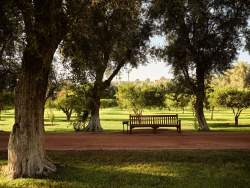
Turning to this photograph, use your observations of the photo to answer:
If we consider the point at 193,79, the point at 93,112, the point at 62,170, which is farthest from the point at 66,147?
the point at 193,79

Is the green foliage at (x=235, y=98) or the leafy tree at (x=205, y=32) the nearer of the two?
the leafy tree at (x=205, y=32)

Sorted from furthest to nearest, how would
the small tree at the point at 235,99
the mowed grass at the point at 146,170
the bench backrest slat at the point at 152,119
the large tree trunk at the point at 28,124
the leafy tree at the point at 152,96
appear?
the leafy tree at the point at 152,96
the small tree at the point at 235,99
the bench backrest slat at the point at 152,119
the large tree trunk at the point at 28,124
the mowed grass at the point at 146,170

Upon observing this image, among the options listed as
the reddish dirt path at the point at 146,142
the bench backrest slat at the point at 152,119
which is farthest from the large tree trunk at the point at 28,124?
the bench backrest slat at the point at 152,119

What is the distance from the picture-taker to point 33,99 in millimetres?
13125

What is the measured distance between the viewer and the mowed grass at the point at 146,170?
1202 centimetres

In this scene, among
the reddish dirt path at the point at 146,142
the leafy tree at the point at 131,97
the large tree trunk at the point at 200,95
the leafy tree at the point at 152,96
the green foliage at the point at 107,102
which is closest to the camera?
the reddish dirt path at the point at 146,142

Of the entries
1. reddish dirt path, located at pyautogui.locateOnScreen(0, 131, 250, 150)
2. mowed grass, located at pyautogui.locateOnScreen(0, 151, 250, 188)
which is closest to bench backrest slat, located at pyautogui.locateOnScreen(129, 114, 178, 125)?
reddish dirt path, located at pyautogui.locateOnScreen(0, 131, 250, 150)

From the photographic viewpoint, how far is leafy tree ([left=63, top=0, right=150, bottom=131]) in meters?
14.9

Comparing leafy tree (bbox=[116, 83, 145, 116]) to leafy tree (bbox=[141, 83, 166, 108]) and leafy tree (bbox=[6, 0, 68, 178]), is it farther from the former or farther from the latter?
leafy tree (bbox=[6, 0, 68, 178])

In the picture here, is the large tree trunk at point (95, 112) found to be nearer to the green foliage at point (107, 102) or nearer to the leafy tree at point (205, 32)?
the leafy tree at point (205, 32)

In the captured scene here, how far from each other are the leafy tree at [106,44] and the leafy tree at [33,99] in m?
1.37

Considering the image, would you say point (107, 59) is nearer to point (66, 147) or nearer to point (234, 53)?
point (234, 53)

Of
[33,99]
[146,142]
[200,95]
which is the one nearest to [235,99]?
[200,95]

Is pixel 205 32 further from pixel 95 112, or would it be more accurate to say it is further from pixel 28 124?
pixel 28 124
